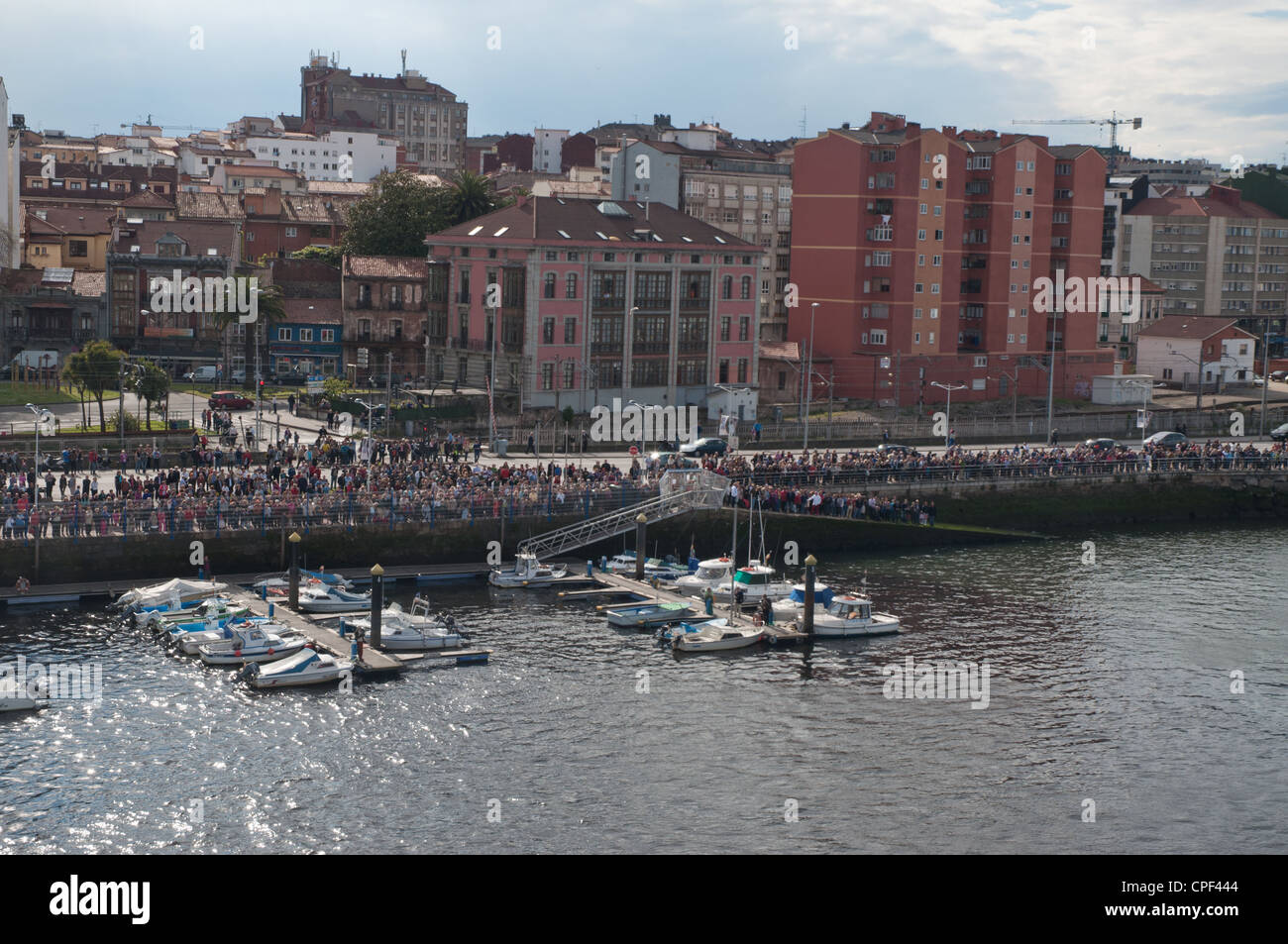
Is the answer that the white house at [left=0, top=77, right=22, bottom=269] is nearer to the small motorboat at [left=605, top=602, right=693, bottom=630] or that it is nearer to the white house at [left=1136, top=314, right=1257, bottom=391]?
the small motorboat at [left=605, top=602, right=693, bottom=630]

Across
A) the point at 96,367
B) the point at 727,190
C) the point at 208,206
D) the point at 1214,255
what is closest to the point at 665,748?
the point at 96,367

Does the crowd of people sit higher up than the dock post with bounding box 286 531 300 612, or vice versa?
the crowd of people

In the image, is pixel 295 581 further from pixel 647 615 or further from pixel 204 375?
pixel 204 375

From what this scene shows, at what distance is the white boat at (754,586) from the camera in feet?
212

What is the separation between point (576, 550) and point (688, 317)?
33337mm

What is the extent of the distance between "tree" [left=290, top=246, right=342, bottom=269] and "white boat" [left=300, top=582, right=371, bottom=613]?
64097 mm

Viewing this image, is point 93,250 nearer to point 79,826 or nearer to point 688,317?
point 688,317

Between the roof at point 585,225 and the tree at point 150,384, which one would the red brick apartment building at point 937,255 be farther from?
the tree at point 150,384

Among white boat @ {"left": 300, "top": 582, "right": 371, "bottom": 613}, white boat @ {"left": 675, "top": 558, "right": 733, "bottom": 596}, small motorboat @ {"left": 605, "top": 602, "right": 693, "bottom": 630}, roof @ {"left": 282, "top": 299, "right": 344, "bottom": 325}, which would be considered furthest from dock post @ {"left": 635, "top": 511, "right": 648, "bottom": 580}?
roof @ {"left": 282, "top": 299, "right": 344, "bottom": 325}

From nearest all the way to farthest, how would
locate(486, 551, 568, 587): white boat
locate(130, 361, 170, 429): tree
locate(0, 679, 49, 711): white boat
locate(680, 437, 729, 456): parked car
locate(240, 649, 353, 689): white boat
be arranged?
locate(0, 679, 49, 711): white boat → locate(240, 649, 353, 689): white boat → locate(486, 551, 568, 587): white boat → locate(130, 361, 170, 429): tree → locate(680, 437, 729, 456): parked car

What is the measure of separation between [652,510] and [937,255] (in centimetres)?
5390

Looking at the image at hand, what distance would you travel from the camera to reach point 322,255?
413ft

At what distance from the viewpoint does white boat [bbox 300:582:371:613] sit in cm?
6075

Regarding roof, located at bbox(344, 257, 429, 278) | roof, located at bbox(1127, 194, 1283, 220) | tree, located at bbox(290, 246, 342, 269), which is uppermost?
roof, located at bbox(1127, 194, 1283, 220)
